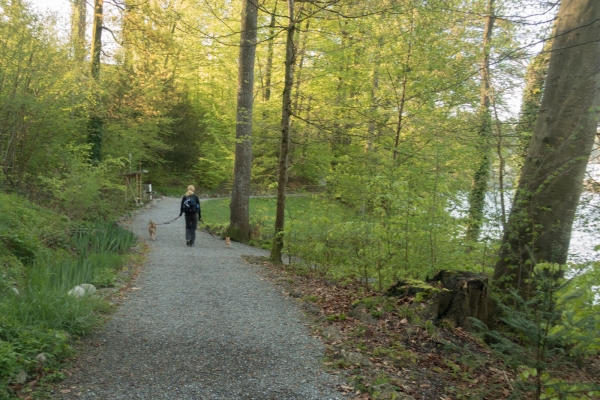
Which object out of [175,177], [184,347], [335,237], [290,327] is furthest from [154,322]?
[175,177]

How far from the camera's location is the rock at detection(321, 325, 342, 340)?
5.00m

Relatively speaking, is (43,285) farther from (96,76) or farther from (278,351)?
(96,76)

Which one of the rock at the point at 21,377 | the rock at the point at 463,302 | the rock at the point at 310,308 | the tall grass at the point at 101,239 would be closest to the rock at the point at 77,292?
the rock at the point at 21,377

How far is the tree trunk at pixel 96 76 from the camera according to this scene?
590 inches

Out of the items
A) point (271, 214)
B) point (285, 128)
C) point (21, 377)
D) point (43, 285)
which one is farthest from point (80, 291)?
point (271, 214)

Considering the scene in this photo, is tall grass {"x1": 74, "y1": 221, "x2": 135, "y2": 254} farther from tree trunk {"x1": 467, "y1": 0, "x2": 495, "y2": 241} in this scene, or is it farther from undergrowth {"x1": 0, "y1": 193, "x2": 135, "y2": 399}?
tree trunk {"x1": 467, "y1": 0, "x2": 495, "y2": 241}

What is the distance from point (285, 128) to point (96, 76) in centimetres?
921

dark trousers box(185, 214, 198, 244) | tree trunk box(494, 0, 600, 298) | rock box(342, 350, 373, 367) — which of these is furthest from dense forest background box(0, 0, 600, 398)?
dark trousers box(185, 214, 198, 244)

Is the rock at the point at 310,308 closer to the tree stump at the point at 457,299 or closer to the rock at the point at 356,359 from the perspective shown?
the tree stump at the point at 457,299

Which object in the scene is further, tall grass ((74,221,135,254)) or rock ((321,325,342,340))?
tall grass ((74,221,135,254))

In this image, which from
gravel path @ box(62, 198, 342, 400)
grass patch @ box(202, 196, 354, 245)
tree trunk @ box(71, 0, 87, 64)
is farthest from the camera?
tree trunk @ box(71, 0, 87, 64)

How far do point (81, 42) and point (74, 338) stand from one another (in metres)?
13.0

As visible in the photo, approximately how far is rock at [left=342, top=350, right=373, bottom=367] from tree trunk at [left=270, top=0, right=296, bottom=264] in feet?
15.5

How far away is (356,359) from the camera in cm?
429
